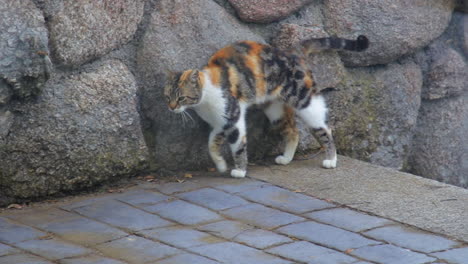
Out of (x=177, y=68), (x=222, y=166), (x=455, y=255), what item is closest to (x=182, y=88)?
(x=177, y=68)

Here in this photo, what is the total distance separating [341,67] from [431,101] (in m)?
0.99

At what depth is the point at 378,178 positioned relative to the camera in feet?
18.3

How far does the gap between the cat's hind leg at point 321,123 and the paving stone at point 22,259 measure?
2475mm

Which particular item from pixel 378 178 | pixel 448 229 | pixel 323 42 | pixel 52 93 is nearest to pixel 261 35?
pixel 323 42

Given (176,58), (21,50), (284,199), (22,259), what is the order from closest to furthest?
(22,259) → (21,50) → (284,199) → (176,58)

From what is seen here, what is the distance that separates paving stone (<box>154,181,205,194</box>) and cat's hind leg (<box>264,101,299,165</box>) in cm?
84

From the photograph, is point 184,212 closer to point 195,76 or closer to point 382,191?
point 195,76

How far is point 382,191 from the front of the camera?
5.27 m

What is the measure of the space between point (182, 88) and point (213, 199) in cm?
77

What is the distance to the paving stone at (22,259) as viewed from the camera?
3.93m

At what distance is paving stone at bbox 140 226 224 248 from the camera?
4.28 m

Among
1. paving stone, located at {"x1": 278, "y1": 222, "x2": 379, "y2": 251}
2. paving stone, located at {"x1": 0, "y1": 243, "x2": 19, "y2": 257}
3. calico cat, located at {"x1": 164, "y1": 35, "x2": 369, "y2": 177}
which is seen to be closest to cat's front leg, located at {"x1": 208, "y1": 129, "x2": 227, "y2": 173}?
calico cat, located at {"x1": 164, "y1": 35, "x2": 369, "y2": 177}

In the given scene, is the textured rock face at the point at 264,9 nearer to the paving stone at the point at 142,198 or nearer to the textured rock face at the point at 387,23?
the textured rock face at the point at 387,23

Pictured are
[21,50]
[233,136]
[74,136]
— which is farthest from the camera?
[233,136]
